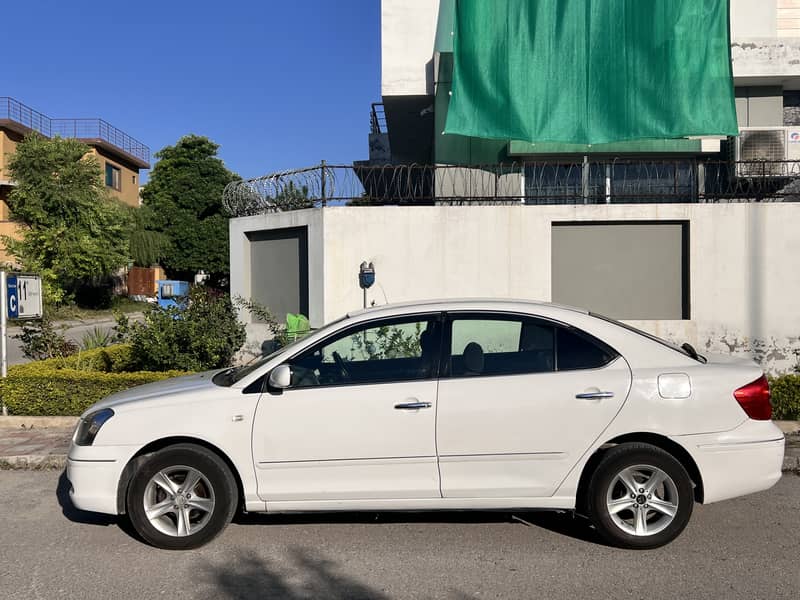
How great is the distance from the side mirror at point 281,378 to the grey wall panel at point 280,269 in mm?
6891

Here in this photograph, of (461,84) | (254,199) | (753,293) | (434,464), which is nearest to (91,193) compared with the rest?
(254,199)

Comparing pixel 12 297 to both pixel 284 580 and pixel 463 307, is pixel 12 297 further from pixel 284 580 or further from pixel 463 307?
pixel 463 307

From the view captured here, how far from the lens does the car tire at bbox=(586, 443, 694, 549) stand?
14.1 ft

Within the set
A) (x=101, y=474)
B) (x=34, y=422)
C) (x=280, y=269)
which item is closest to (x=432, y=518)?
(x=101, y=474)

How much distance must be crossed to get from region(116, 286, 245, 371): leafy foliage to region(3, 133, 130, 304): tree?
72.4ft

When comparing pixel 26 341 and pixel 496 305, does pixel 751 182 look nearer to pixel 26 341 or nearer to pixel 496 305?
Answer: pixel 496 305

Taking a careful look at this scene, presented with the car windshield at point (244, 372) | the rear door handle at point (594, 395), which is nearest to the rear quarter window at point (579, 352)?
the rear door handle at point (594, 395)

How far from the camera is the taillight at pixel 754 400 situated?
4.35m

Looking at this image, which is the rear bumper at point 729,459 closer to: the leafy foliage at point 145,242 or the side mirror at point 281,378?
the side mirror at point 281,378

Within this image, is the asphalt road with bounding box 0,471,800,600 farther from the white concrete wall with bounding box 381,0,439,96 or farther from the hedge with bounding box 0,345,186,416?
the white concrete wall with bounding box 381,0,439,96

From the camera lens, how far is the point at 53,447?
22.8 feet

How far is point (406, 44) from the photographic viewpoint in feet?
45.6

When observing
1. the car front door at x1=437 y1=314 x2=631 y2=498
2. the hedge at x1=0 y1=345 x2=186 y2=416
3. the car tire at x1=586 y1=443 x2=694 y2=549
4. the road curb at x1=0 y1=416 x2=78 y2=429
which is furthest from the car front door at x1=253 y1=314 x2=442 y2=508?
the road curb at x1=0 y1=416 x2=78 y2=429

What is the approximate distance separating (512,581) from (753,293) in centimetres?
798
